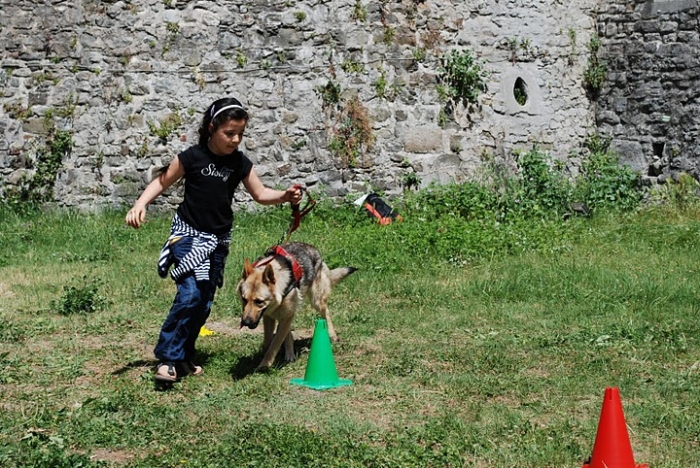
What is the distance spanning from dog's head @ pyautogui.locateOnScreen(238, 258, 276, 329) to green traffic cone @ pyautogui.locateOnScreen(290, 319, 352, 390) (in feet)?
1.40

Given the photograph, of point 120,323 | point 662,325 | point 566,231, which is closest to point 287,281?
point 120,323

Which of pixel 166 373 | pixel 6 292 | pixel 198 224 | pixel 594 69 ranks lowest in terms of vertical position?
pixel 6 292

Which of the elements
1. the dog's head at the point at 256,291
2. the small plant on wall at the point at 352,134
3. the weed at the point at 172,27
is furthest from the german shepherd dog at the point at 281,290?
the weed at the point at 172,27

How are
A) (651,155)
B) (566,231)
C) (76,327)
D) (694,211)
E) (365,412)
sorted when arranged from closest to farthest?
(365,412)
(76,327)
(566,231)
(694,211)
(651,155)

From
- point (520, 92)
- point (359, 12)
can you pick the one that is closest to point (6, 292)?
point (359, 12)

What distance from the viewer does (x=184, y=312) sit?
6516 millimetres

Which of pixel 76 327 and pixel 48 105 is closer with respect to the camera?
pixel 76 327

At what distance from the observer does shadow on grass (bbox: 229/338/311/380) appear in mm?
6836

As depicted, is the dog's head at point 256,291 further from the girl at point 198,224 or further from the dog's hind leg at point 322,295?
the dog's hind leg at point 322,295

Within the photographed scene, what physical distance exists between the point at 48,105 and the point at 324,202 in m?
3.98

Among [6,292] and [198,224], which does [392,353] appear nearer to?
[198,224]

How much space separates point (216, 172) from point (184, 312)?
3.20ft

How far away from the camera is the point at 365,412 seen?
5.90 metres

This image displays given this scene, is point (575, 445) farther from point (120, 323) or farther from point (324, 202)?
point (324, 202)
